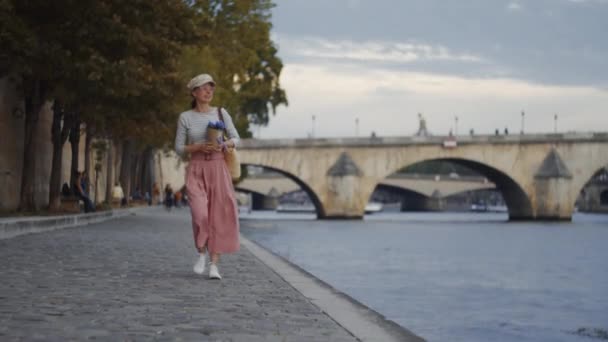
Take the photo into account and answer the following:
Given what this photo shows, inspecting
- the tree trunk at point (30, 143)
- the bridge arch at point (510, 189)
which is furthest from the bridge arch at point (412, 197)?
the tree trunk at point (30, 143)

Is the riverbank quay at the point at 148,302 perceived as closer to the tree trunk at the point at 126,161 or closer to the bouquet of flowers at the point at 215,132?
the bouquet of flowers at the point at 215,132

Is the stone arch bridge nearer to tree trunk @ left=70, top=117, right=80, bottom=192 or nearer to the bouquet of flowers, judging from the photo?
tree trunk @ left=70, top=117, right=80, bottom=192

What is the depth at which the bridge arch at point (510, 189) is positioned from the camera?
6378cm

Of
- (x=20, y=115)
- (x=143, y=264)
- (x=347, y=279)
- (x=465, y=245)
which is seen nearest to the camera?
(x=143, y=264)

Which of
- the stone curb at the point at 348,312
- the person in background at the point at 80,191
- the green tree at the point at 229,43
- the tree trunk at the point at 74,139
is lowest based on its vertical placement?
the stone curb at the point at 348,312

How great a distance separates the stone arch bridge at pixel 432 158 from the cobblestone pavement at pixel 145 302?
4904 centimetres

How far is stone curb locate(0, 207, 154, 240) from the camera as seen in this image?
16.0 metres

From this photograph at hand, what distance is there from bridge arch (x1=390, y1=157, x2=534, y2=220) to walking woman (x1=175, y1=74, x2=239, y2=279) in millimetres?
54439

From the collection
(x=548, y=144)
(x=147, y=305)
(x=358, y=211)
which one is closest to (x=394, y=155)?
(x=358, y=211)

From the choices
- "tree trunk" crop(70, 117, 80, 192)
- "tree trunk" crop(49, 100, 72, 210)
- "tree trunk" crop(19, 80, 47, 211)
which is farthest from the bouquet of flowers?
"tree trunk" crop(70, 117, 80, 192)

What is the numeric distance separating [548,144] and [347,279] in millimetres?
49775

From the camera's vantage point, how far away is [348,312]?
700cm

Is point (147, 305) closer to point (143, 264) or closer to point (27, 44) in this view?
point (143, 264)

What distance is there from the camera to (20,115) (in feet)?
80.2
